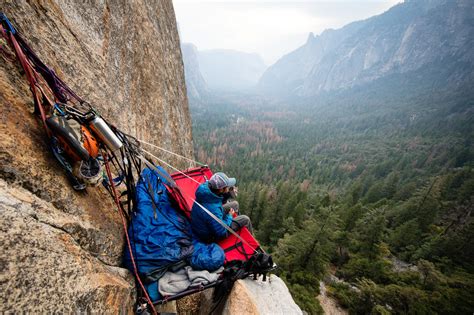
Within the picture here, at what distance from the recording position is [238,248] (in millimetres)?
5035

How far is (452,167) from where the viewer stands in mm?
80312

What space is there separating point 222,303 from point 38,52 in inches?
231

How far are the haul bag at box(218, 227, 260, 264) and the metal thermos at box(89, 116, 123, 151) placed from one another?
10.7 feet

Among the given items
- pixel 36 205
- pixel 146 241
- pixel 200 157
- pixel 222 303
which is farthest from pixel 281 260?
pixel 200 157

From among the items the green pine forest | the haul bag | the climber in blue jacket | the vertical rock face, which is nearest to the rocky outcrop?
A: the haul bag

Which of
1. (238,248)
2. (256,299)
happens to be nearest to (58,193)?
(238,248)

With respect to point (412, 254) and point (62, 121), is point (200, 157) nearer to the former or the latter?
point (412, 254)

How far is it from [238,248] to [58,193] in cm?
362

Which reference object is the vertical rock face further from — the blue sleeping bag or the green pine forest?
the green pine forest

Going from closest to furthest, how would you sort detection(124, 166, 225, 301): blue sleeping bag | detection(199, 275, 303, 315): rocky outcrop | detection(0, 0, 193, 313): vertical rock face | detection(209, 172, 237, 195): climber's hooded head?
1. detection(0, 0, 193, 313): vertical rock face
2. detection(124, 166, 225, 301): blue sleeping bag
3. detection(199, 275, 303, 315): rocky outcrop
4. detection(209, 172, 237, 195): climber's hooded head

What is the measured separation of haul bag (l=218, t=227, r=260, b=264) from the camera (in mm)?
4875

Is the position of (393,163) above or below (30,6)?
below

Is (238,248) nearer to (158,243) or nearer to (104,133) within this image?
(158,243)

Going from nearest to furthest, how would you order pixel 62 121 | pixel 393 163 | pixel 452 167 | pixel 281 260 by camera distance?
pixel 62 121 → pixel 281 260 → pixel 452 167 → pixel 393 163
